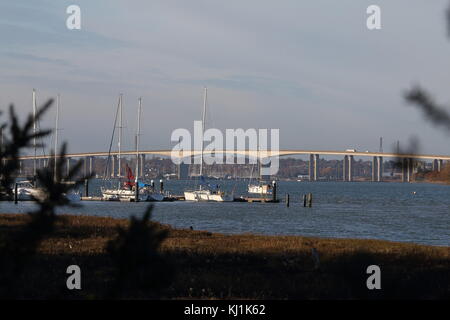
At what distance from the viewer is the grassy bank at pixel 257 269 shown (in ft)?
41.7

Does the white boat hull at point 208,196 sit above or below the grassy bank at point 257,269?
below

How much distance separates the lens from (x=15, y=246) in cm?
558

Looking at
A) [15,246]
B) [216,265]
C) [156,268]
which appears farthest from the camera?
[216,265]

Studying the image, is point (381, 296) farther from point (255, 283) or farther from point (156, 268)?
point (156, 268)

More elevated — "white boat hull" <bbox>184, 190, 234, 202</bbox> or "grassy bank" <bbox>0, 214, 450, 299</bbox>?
"grassy bank" <bbox>0, 214, 450, 299</bbox>

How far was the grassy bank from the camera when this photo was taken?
1271cm

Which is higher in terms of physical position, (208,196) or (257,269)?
(257,269)

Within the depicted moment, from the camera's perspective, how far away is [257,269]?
16219 millimetres

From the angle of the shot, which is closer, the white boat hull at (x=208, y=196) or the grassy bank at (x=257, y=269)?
the grassy bank at (x=257, y=269)

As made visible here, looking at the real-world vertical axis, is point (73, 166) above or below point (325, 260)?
above

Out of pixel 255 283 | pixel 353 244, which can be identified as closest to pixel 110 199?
pixel 353 244

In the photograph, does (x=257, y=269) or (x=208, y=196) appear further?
(x=208, y=196)
